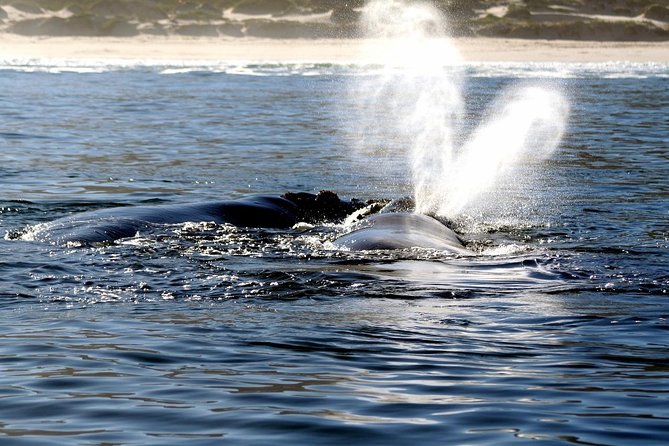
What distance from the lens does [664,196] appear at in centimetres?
1593

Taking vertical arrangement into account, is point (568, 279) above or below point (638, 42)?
below

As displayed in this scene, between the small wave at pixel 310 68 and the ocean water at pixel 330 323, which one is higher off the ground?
the small wave at pixel 310 68

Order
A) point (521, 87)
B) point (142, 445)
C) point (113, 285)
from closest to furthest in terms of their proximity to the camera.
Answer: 1. point (142, 445)
2. point (113, 285)
3. point (521, 87)

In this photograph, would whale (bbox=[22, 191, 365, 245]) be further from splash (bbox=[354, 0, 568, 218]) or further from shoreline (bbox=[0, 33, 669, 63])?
shoreline (bbox=[0, 33, 669, 63])

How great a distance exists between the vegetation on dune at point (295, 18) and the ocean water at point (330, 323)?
123 feet

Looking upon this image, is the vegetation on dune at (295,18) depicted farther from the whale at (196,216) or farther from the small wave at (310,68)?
the whale at (196,216)

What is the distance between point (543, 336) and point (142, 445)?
3.16 meters

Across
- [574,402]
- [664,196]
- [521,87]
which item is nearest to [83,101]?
[521,87]

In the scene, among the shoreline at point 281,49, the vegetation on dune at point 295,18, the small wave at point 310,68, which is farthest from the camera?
the vegetation on dune at point 295,18

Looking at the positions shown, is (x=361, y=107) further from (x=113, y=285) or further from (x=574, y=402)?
(x=574, y=402)

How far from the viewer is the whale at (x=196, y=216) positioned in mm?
11445

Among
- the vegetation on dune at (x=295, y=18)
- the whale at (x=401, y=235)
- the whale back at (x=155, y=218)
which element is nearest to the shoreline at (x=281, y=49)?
the vegetation on dune at (x=295, y=18)

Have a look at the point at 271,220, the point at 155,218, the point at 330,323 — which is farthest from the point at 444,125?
the point at 330,323

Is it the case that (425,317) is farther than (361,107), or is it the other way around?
(361,107)
